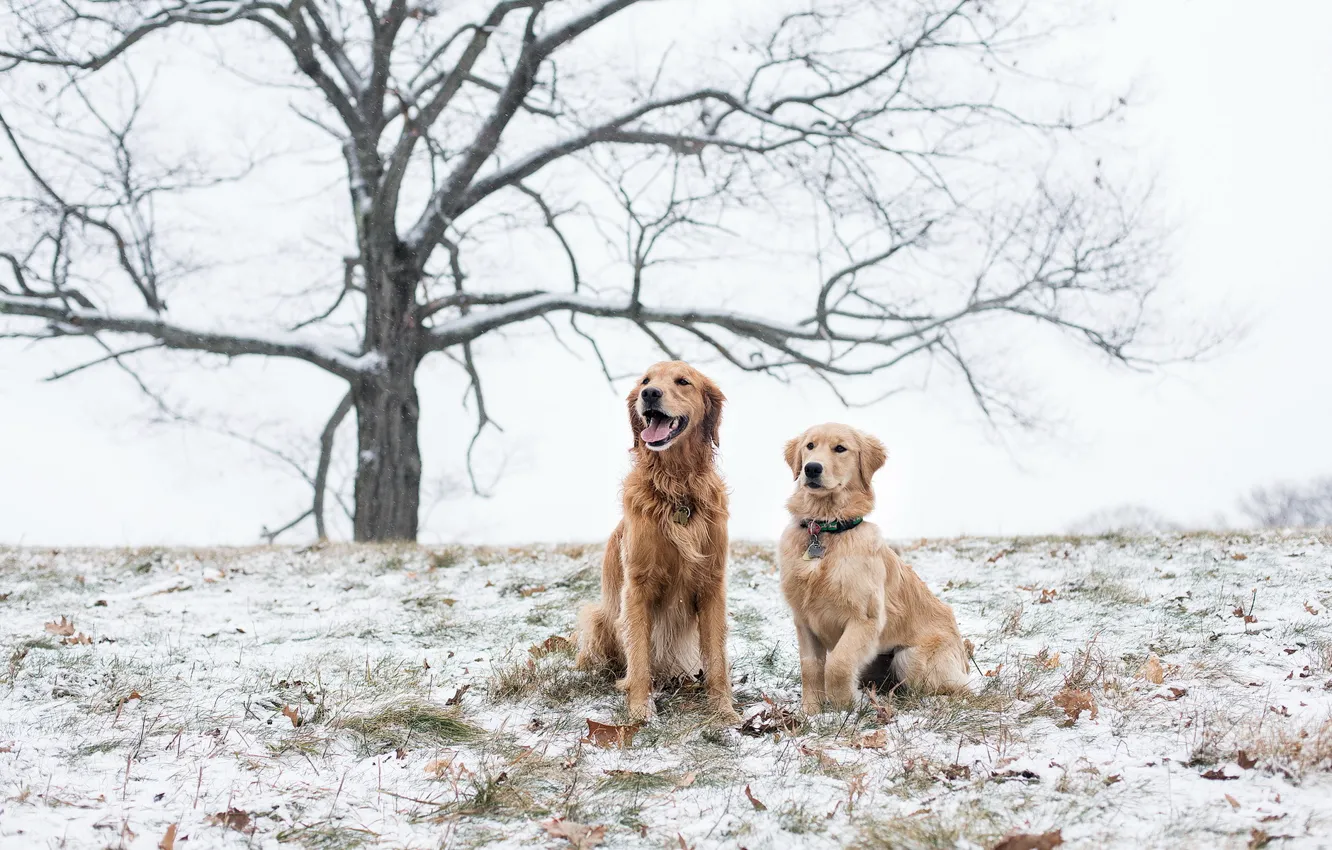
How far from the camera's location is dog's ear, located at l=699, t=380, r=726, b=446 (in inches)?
187

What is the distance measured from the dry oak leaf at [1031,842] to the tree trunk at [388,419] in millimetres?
9921

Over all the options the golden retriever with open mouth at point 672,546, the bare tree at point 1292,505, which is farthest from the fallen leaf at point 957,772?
the bare tree at point 1292,505

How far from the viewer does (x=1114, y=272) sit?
10.9m

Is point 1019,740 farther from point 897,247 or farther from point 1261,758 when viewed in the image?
point 897,247

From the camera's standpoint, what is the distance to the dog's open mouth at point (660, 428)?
454 centimetres

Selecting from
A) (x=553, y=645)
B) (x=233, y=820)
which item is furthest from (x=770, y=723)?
(x=233, y=820)

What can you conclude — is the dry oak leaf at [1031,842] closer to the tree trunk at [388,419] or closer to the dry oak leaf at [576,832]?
the dry oak leaf at [576,832]

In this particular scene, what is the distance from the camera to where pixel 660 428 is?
4.59 m

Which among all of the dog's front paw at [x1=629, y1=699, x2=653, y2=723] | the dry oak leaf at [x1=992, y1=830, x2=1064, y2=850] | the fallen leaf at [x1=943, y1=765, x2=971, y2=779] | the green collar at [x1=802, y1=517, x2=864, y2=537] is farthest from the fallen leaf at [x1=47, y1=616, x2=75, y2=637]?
the dry oak leaf at [x1=992, y1=830, x2=1064, y2=850]

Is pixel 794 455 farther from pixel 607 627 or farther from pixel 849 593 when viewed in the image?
pixel 607 627

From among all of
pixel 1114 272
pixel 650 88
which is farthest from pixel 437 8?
pixel 1114 272

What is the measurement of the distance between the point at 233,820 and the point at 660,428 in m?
2.49

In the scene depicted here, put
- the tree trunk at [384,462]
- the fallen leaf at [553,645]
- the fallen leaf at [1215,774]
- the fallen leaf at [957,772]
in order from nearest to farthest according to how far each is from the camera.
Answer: the fallen leaf at [1215,774] → the fallen leaf at [957,772] → the fallen leaf at [553,645] → the tree trunk at [384,462]

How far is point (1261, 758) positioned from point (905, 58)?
32.4ft
